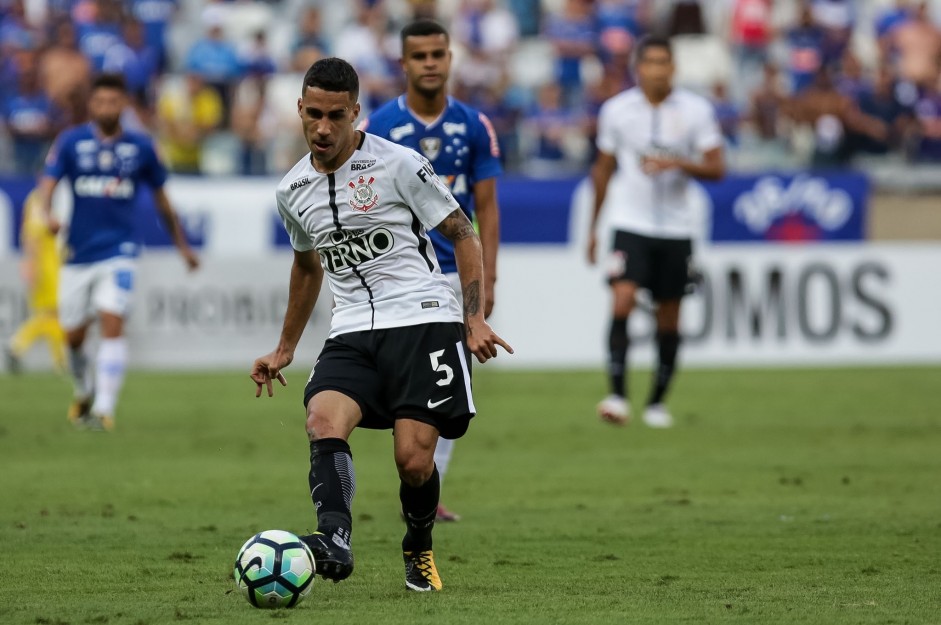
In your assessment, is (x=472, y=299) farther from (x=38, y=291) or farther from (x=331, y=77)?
(x=38, y=291)

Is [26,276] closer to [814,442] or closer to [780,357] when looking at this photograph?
[780,357]

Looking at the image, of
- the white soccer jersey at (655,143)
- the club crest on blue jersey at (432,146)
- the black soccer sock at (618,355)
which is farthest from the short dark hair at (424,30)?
the black soccer sock at (618,355)

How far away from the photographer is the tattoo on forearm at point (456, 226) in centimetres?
603

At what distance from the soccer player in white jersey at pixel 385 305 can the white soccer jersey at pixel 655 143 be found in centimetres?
658

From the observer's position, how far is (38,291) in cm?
1772

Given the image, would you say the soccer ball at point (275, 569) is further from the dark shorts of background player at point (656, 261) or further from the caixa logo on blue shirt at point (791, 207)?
the caixa logo on blue shirt at point (791, 207)

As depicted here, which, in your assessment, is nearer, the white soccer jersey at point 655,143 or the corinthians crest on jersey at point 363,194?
the corinthians crest on jersey at point 363,194

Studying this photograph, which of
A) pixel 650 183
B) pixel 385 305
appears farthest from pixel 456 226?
pixel 650 183

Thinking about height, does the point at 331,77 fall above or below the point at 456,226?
above

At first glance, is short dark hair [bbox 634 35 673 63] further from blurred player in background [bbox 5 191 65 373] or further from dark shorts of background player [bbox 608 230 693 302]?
blurred player in background [bbox 5 191 65 373]

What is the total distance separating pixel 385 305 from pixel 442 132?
229 centimetres

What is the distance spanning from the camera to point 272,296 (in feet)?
59.7

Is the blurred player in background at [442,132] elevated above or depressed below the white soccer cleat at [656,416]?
above

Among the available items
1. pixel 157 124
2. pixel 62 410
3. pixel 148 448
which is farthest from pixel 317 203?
pixel 157 124
